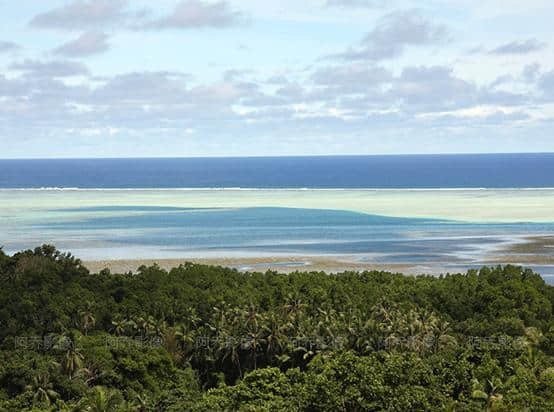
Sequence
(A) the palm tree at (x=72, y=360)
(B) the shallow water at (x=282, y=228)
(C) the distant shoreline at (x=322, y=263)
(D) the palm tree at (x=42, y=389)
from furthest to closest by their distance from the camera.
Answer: (B) the shallow water at (x=282, y=228) < (C) the distant shoreline at (x=322, y=263) < (A) the palm tree at (x=72, y=360) < (D) the palm tree at (x=42, y=389)

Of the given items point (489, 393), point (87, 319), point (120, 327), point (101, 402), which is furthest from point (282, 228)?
point (101, 402)

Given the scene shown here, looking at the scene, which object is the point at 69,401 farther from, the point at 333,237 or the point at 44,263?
the point at 333,237

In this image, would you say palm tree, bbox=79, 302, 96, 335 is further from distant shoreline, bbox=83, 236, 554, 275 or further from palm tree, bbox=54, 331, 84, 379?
distant shoreline, bbox=83, 236, 554, 275

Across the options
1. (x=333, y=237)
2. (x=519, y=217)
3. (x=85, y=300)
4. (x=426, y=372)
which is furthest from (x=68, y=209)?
(x=426, y=372)

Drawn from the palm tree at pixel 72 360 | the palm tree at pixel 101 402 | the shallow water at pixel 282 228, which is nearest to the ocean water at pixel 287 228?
the shallow water at pixel 282 228

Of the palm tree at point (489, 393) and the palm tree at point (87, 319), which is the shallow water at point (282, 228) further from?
the palm tree at point (489, 393)

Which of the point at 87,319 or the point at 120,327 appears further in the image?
the point at 87,319

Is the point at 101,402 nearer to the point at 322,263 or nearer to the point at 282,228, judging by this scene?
the point at 322,263

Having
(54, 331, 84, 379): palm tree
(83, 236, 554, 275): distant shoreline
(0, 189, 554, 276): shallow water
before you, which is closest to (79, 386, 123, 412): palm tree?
(54, 331, 84, 379): palm tree
